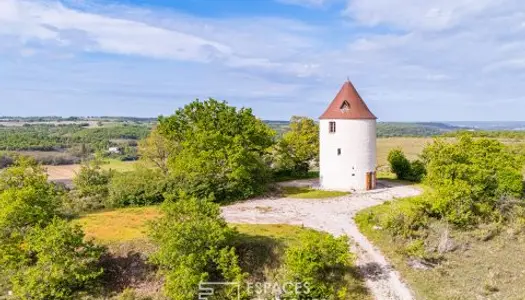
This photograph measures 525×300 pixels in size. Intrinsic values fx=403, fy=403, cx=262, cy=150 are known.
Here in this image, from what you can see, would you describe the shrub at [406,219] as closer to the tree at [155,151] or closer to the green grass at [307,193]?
the green grass at [307,193]

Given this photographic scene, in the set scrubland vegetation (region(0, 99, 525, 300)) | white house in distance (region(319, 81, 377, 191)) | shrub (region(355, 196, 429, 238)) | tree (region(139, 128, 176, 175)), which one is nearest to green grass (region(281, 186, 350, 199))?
scrubland vegetation (region(0, 99, 525, 300))

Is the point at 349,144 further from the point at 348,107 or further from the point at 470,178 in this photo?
the point at 470,178

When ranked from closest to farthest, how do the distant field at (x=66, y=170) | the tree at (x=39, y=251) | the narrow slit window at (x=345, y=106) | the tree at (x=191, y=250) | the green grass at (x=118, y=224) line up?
the tree at (x=191, y=250), the tree at (x=39, y=251), the green grass at (x=118, y=224), the narrow slit window at (x=345, y=106), the distant field at (x=66, y=170)

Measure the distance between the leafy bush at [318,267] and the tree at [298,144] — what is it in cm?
2272

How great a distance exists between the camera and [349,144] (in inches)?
1305

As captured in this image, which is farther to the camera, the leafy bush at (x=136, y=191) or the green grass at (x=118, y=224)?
the leafy bush at (x=136, y=191)

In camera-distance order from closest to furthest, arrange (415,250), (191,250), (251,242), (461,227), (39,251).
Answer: (191,250), (39,251), (415,250), (251,242), (461,227)

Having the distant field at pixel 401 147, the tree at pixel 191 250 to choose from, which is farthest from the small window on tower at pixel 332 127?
the distant field at pixel 401 147

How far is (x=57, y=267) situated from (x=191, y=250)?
571 centimetres

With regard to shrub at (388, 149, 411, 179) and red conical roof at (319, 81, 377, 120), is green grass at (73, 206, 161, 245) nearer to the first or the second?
red conical roof at (319, 81, 377, 120)

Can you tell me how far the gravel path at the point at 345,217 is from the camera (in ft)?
58.5

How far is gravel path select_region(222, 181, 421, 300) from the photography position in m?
17.8

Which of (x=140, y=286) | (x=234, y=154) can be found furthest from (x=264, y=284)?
(x=234, y=154)

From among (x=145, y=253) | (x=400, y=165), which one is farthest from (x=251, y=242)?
(x=400, y=165)
